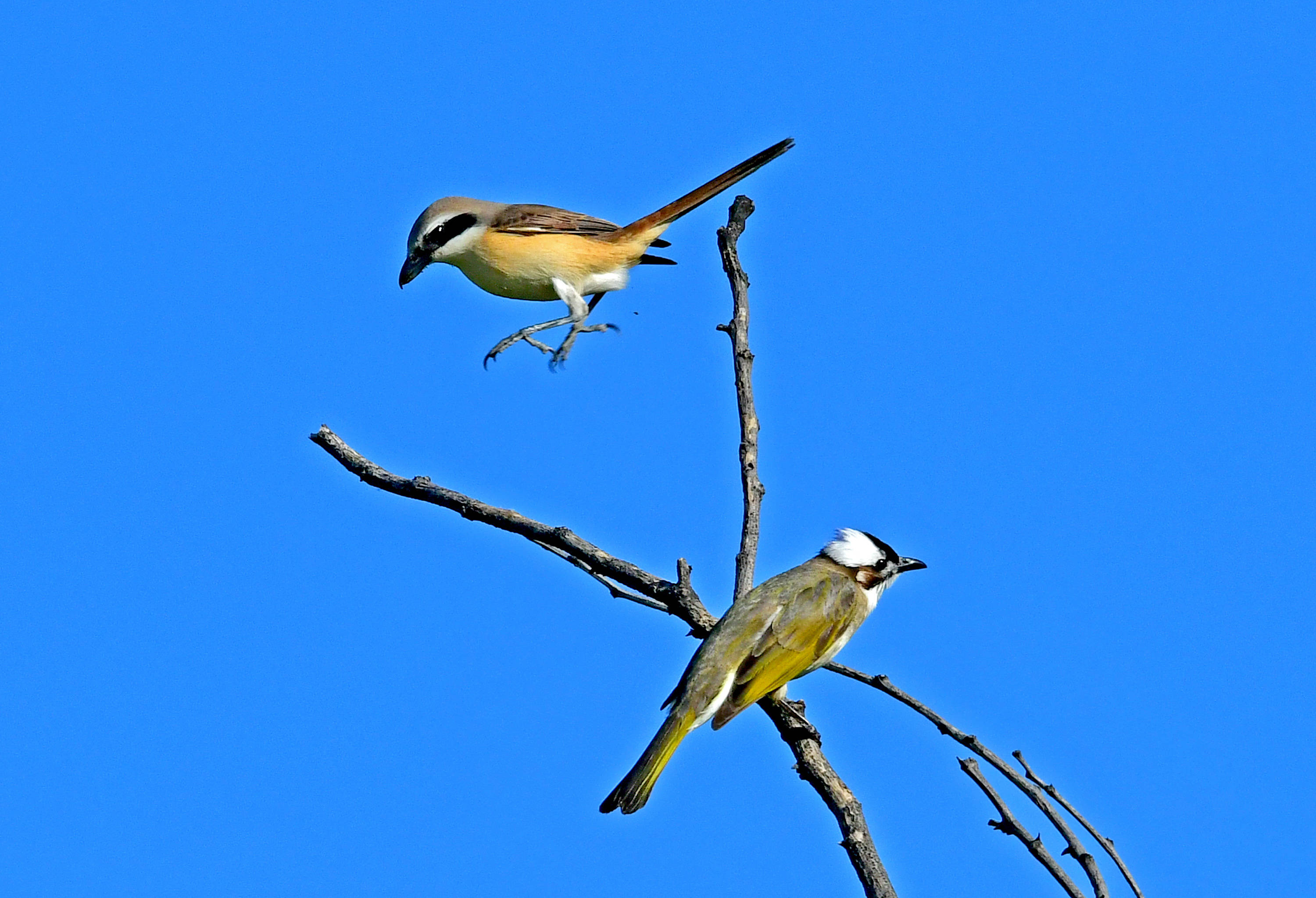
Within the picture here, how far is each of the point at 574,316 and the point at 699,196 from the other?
1.25 meters

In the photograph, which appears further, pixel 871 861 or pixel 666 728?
pixel 666 728

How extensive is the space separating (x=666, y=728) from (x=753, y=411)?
1675mm

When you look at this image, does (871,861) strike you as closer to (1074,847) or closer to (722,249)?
(1074,847)

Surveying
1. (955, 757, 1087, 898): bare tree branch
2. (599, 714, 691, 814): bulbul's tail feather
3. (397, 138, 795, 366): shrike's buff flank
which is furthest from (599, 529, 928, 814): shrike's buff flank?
(397, 138, 795, 366): shrike's buff flank

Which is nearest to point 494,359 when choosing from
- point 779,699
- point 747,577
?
point 747,577

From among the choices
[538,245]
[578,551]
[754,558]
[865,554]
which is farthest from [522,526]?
[538,245]

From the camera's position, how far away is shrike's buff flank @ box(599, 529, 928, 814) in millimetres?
5734

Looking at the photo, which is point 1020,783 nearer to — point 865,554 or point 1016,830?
point 1016,830

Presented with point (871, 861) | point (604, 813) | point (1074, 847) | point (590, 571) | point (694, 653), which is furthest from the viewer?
point (694, 653)

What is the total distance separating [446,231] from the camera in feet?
27.9

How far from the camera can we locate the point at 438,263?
874 centimetres

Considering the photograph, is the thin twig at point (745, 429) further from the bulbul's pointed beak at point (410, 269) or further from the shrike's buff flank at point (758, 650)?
the bulbul's pointed beak at point (410, 269)

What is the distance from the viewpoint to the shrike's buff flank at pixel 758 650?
5734mm

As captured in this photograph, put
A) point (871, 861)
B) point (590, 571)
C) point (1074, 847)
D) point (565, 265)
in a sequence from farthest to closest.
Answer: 1. point (565, 265)
2. point (590, 571)
3. point (871, 861)
4. point (1074, 847)
